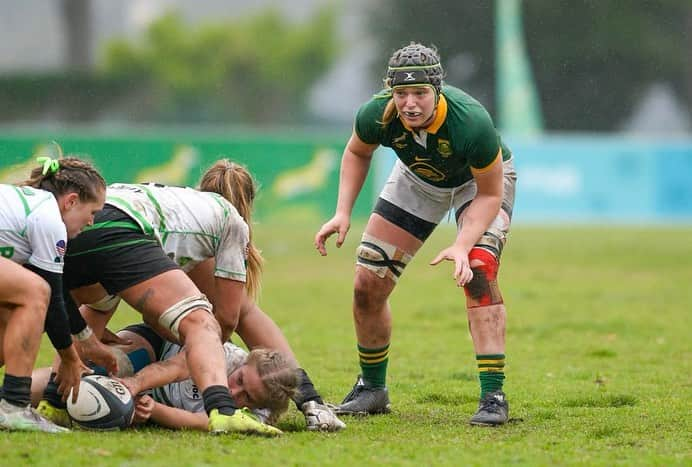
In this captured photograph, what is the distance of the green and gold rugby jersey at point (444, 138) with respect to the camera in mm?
6293

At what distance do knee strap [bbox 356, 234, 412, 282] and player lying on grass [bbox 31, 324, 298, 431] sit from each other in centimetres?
82

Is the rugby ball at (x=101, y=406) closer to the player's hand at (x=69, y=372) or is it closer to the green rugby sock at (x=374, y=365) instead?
the player's hand at (x=69, y=372)

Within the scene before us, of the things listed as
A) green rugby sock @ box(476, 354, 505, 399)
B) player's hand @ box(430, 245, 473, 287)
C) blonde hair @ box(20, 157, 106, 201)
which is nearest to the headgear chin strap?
player's hand @ box(430, 245, 473, 287)

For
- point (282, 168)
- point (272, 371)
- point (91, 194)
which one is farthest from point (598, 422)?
point (282, 168)

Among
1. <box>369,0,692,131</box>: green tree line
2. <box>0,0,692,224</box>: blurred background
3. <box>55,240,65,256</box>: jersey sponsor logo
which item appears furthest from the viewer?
<box>369,0,692,131</box>: green tree line

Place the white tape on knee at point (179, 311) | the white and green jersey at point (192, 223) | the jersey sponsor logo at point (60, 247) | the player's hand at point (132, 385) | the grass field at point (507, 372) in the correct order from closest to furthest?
1. the grass field at point (507, 372)
2. the jersey sponsor logo at point (60, 247)
3. the white tape on knee at point (179, 311)
4. the player's hand at point (132, 385)
5. the white and green jersey at point (192, 223)

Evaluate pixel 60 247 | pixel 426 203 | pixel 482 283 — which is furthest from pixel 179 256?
pixel 482 283

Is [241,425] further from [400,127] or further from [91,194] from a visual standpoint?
[400,127]

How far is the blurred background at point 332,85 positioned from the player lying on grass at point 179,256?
17.1 meters

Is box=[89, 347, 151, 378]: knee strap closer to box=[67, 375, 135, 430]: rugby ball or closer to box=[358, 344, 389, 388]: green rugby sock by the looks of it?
box=[67, 375, 135, 430]: rugby ball

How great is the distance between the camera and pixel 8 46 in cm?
3594

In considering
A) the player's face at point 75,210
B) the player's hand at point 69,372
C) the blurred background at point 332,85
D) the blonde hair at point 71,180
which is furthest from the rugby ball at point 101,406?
the blurred background at point 332,85

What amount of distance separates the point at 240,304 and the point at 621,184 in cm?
2053

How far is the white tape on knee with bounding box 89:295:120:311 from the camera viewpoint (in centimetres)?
646
